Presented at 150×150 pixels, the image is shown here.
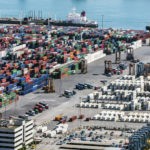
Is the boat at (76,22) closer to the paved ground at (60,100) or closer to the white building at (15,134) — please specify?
the paved ground at (60,100)

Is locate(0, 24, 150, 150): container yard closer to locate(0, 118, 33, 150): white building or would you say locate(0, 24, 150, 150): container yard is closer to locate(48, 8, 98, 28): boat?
locate(0, 118, 33, 150): white building

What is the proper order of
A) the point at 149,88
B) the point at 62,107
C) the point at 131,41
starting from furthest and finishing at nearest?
1. the point at 131,41
2. the point at 149,88
3. the point at 62,107

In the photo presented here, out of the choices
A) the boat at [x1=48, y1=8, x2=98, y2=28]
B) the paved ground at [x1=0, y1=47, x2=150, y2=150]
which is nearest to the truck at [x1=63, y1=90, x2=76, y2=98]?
the paved ground at [x1=0, y1=47, x2=150, y2=150]

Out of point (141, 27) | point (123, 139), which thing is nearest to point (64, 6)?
point (141, 27)

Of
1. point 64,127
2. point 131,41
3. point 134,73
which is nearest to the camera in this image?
point 64,127

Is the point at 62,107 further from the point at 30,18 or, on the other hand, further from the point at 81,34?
the point at 30,18

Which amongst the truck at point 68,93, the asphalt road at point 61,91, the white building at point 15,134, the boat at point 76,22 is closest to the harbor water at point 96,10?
the boat at point 76,22

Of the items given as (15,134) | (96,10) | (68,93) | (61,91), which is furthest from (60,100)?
(96,10)
